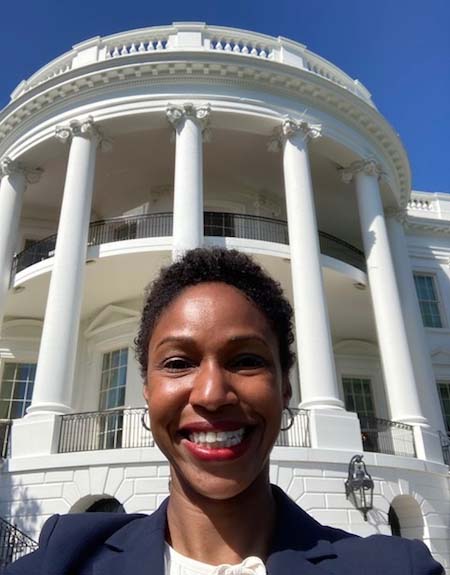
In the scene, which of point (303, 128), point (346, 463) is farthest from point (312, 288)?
point (303, 128)

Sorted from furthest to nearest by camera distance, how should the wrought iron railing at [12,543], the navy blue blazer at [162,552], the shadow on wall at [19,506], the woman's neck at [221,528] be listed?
the shadow on wall at [19,506], the wrought iron railing at [12,543], the woman's neck at [221,528], the navy blue blazer at [162,552]

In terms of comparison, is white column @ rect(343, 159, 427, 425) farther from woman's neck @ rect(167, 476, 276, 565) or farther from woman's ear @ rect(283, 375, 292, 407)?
woman's neck @ rect(167, 476, 276, 565)

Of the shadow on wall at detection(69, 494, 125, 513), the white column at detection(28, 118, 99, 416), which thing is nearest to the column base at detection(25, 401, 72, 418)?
the white column at detection(28, 118, 99, 416)

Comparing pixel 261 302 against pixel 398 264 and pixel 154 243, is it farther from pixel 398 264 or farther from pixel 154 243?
pixel 398 264

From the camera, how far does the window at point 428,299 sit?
1953cm

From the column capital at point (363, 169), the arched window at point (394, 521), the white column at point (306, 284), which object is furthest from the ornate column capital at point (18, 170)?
the arched window at point (394, 521)

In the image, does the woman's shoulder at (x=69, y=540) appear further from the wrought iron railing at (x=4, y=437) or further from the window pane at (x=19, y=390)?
the window pane at (x=19, y=390)

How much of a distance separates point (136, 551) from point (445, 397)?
19194mm

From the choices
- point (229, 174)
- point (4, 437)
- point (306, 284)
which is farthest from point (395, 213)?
point (4, 437)

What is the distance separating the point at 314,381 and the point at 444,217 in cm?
1437

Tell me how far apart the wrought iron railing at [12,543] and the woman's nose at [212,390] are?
958 centimetres

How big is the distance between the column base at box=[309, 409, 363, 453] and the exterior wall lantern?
62 centimetres

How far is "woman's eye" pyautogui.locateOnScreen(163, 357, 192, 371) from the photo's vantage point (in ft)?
5.07

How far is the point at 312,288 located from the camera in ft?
40.9
